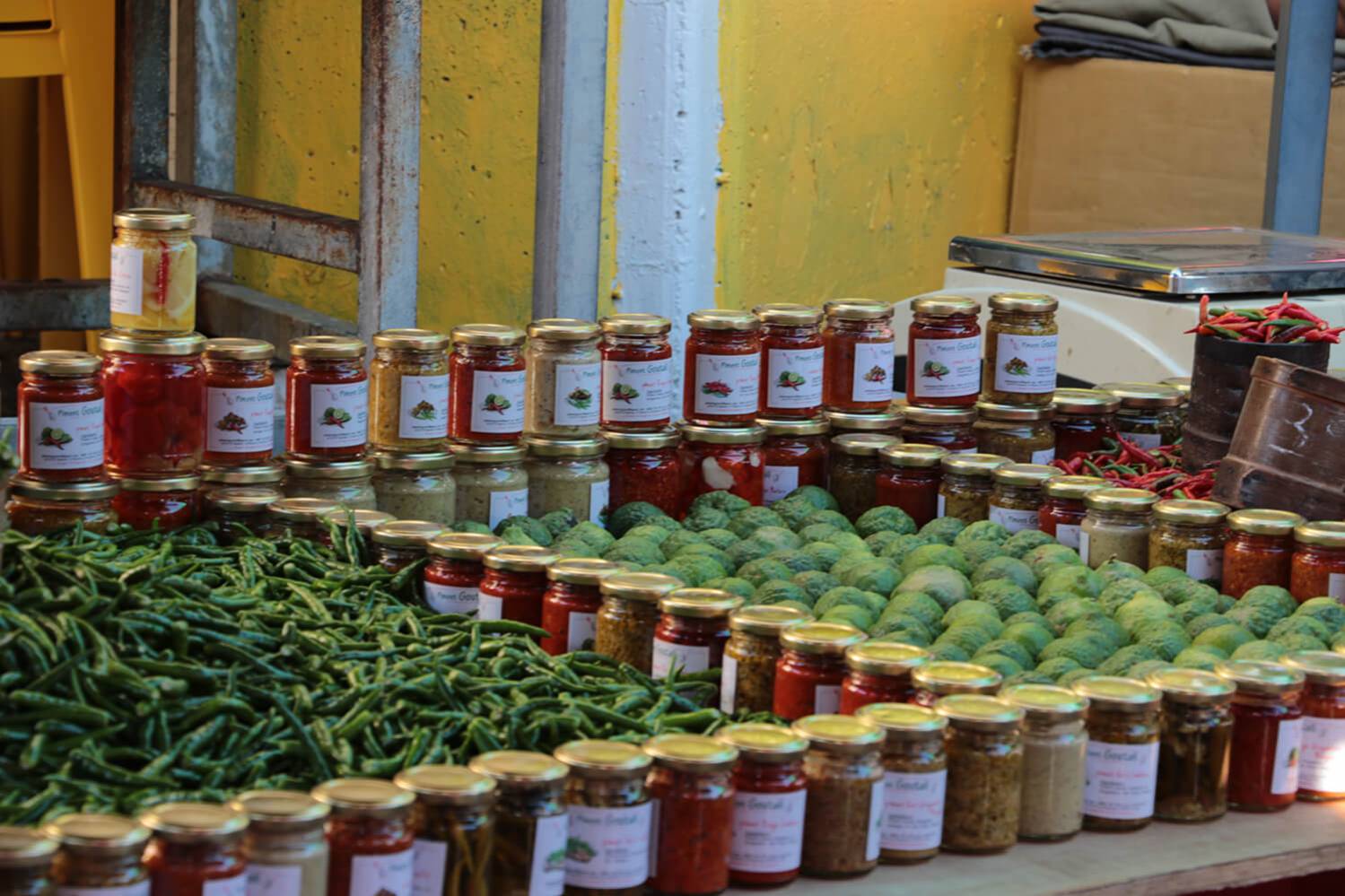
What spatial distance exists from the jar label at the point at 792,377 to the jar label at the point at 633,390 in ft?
0.73

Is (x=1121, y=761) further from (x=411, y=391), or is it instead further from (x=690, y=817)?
(x=411, y=391)

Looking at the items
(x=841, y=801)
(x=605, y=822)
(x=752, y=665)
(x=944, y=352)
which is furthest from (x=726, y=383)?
(x=605, y=822)

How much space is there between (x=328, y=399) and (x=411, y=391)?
14 cm

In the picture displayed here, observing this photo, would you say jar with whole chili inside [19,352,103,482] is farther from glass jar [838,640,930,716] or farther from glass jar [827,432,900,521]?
glass jar [827,432,900,521]

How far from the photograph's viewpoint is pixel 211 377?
2914mm

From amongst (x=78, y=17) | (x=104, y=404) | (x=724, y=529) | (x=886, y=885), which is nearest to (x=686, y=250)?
(x=78, y=17)

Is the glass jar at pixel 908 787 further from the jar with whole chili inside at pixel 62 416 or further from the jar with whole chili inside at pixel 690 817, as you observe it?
the jar with whole chili inside at pixel 62 416

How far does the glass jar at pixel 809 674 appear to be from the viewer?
2.26 metres

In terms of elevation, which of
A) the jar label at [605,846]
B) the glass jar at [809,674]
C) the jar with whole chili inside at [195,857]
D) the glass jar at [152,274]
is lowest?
the jar label at [605,846]

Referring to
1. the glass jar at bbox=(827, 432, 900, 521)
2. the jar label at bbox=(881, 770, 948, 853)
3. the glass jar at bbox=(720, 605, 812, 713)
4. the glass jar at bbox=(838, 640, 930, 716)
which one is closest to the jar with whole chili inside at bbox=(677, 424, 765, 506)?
the glass jar at bbox=(827, 432, 900, 521)

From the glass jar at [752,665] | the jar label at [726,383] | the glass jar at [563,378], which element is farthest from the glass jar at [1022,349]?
the glass jar at [752,665]

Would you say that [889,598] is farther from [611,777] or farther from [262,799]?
[262,799]

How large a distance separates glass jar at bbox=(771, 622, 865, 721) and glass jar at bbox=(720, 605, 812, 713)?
0.03 metres

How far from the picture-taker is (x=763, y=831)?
1956mm
